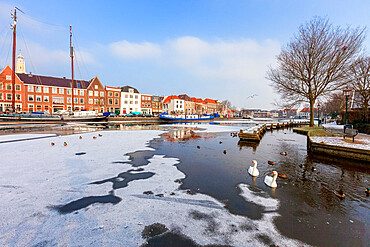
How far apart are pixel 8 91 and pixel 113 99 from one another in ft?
95.3

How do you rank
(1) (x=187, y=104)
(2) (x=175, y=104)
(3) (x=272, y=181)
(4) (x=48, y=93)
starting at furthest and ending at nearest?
1. (1) (x=187, y=104)
2. (2) (x=175, y=104)
3. (4) (x=48, y=93)
4. (3) (x=272, y=181)

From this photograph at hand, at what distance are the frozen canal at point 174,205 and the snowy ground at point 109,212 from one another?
21 mm

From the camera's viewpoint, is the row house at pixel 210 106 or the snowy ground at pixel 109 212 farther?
the row house at pixel 210 106

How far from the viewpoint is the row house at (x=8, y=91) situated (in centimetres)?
4794

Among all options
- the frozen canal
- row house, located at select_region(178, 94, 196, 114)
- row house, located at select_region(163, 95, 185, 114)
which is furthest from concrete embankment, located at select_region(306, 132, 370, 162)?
row house, located at select_region(178, 94, 196, 114)

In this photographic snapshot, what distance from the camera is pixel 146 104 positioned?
255ft

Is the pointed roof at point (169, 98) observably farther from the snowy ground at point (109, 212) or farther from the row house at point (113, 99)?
the snowy ground at point (109, 212)

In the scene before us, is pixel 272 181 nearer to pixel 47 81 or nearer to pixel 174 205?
pixel 174 205

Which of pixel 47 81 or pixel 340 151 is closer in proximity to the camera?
pixel 340 151

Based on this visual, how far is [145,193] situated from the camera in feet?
17.4

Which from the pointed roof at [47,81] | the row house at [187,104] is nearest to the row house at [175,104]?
the row house at [187,104]

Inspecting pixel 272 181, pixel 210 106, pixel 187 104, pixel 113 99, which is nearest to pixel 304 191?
pixel 272 181

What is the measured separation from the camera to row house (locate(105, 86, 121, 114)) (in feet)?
218

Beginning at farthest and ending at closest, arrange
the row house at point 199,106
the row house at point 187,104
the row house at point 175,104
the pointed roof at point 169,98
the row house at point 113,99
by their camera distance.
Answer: the row house at point 199,106
the row house at point 187,104
the pointed roof at point 169,98
the row house at point 175,104
the row house at point 113,99
